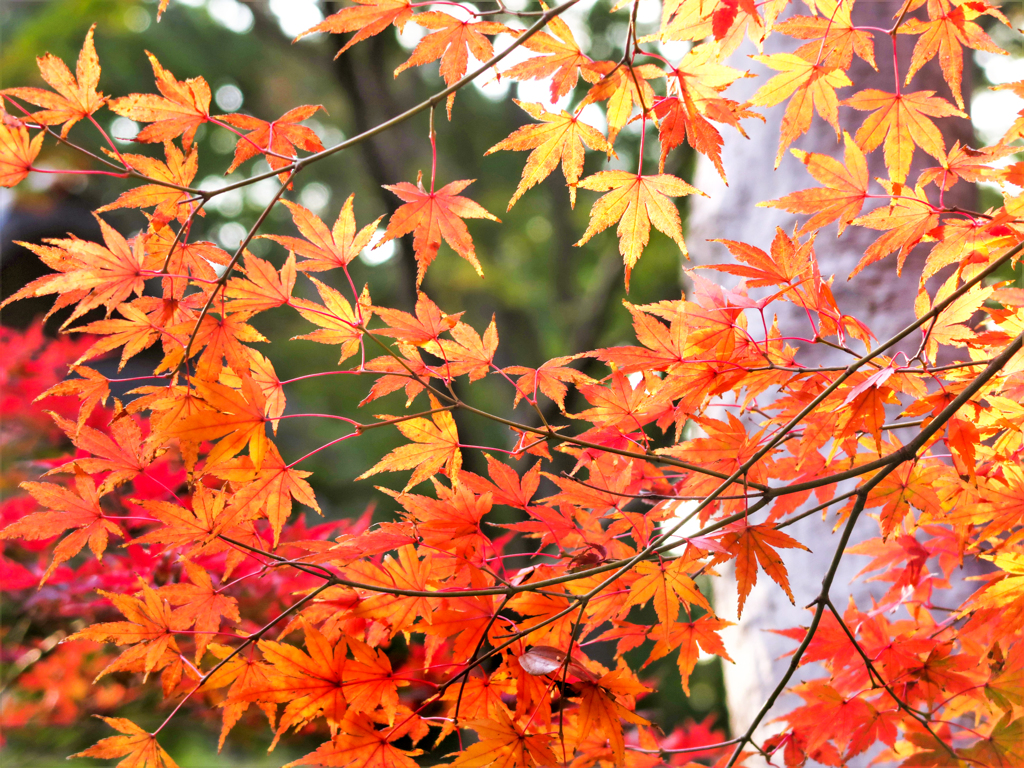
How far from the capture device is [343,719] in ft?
2.00

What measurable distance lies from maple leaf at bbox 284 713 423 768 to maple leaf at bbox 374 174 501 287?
0.40 metres

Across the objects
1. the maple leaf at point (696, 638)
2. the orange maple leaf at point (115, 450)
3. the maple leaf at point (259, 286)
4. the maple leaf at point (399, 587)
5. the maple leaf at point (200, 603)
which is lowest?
the maple leaf at point (696, 638)

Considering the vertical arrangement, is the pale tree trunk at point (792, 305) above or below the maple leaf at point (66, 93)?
below

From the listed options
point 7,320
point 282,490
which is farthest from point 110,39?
point 282,490

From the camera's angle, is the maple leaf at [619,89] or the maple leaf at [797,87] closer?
the maple leaf at [619,89]

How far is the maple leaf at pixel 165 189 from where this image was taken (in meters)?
0.63

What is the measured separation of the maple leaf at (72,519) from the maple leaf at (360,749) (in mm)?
277

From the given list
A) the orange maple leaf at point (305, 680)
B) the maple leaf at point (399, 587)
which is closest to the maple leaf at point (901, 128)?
the maple leaf at point (399, 587)

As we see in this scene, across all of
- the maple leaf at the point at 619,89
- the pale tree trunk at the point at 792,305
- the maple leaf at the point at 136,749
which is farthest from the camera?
the pale tree trunk at the point at 792,305

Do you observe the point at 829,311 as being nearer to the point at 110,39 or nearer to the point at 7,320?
the point at 7,320

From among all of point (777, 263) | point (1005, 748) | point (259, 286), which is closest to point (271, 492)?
point (259, 286)

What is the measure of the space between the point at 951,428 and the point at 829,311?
0.14 meters

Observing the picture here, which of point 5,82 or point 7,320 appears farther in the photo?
point 5,82

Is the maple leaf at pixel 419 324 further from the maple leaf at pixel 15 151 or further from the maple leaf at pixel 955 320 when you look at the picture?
the maple leaf at pixel 955 320
